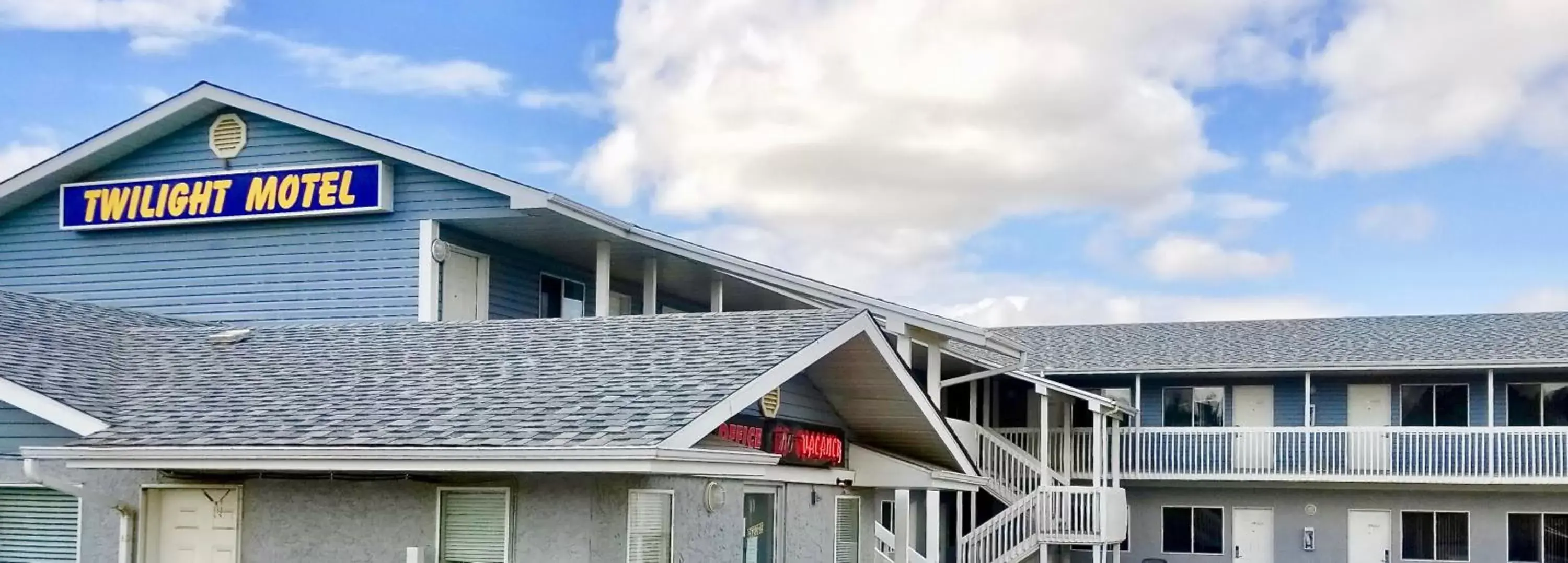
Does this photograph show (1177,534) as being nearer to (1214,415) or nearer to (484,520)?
(1214,415)

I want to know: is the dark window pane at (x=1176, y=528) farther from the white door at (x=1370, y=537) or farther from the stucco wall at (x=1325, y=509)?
the white door at (x=1370, y=537)

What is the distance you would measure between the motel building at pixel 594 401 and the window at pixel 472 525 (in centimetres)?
2

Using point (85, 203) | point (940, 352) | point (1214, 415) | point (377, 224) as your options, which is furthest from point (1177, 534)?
point (85, 203)

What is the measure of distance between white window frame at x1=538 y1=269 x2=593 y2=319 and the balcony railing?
10.7 meters

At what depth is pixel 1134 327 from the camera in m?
38.2

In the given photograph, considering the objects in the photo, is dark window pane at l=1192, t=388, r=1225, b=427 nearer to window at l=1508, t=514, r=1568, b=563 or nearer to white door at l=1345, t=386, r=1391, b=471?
white door at l=1345, t=386, r=1391, b=471

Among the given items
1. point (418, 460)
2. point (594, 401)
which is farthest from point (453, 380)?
point (418, 460)

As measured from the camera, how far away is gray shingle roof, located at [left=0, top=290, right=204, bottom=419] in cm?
1391

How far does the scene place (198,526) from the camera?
45.2 ft

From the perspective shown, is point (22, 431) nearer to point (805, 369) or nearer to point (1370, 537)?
point (805, 369)

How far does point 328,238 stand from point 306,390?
6737mm

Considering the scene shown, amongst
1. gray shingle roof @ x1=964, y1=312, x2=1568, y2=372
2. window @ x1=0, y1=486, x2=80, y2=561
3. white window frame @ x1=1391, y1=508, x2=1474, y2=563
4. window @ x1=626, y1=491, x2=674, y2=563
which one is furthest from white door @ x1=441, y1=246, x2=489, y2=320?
white window frame @ x1=1391, y1=508, x2=1474, y2=563

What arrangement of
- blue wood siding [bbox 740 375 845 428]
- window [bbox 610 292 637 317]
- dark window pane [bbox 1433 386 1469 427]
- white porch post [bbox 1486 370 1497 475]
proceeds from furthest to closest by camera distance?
dark window pane [bbox 1433 386 1469 427] < white porch post [bbox 1486 370 1497 475] < window [bbox 610 292 637 317] < blue wood siding [bbox 740 375 845 428]

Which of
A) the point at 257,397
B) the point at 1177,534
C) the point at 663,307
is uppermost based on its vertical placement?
the point at 663,307
